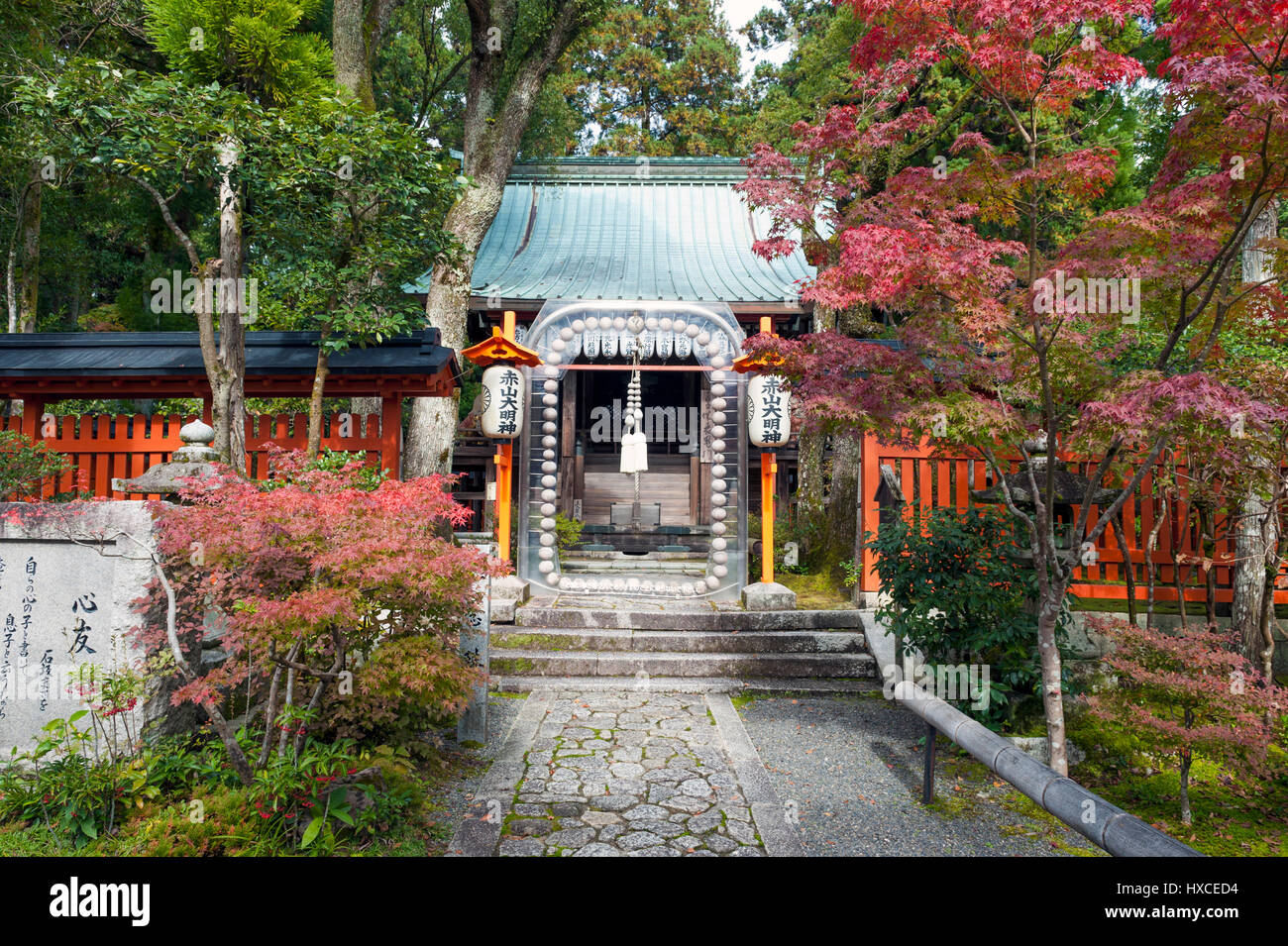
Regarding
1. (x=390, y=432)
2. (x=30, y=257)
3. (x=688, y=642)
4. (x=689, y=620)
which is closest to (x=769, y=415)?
(x=689, y=620)

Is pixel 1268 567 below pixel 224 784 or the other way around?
the other way around

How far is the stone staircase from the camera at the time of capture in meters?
7.02

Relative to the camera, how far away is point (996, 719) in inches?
209

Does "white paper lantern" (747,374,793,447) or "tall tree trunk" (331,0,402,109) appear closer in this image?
"white paper lantern" (747,374,793,447)

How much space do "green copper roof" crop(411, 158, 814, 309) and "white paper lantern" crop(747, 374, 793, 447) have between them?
355 cm

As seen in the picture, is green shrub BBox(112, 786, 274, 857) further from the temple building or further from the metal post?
the temple building

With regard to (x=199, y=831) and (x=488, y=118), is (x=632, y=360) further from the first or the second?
(x=199, y=831)

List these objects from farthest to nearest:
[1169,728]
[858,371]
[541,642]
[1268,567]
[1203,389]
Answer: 1. [541,642]
2. [1268,567]
3. [858,371]
4. [1169,728]
5. [1203,389]

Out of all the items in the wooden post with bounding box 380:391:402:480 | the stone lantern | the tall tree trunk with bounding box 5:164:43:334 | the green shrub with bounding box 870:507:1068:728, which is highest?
the tall tree trunk with bounding box 5:164:43:334

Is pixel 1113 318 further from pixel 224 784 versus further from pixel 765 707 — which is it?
pixel 224 784

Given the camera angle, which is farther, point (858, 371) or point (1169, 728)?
point (858, 371)

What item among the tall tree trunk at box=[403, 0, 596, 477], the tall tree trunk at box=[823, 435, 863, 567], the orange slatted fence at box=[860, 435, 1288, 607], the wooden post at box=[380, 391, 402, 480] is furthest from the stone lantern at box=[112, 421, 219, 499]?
the tall tree trunk at box=[823, 435, 863, 567]

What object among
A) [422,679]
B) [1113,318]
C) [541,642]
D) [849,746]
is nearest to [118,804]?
[422,679]

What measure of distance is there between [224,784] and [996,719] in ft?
17.1
